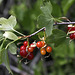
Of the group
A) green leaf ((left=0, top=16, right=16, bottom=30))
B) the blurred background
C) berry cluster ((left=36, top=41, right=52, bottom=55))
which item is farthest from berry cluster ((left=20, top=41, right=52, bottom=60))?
the blurred background

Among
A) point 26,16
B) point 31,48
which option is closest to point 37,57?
point 26,16

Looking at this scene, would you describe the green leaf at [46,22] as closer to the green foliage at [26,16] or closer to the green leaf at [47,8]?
the green leaf at [47,8]

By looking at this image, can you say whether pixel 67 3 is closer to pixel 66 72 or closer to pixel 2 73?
pixel 66 72

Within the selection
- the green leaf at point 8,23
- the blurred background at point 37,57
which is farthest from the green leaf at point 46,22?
the blurred background at point 37,57

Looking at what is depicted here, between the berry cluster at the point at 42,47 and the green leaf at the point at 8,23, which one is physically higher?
the green leaf at the point at 8,23

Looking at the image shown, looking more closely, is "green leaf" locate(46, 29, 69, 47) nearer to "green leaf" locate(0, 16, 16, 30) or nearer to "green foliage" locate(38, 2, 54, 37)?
"green foliage" locate(38, 2, 54, 37)

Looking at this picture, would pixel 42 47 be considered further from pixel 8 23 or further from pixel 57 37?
pixel 8 23

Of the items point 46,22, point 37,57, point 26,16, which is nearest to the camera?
point 46,22

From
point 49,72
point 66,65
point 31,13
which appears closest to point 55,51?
point 66,65

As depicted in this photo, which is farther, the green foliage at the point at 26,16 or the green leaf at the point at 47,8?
the green foliage at the point at 26,16

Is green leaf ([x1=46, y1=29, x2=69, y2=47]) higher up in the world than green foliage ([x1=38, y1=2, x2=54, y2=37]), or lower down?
lower down

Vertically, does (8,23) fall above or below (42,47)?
above
